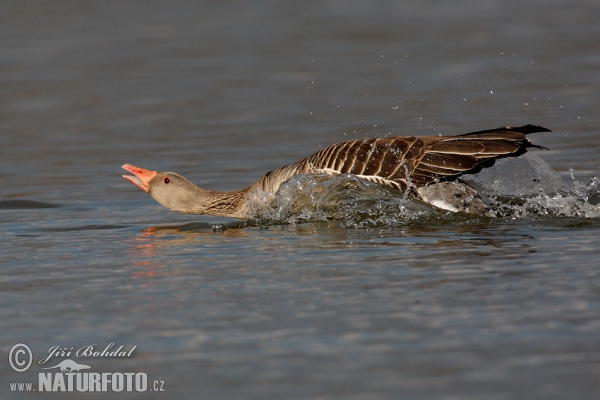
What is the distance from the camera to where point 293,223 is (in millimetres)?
9547

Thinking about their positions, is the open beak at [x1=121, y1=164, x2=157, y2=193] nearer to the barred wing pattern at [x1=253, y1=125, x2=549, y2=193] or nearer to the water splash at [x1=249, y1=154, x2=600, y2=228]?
the water splash at [x1=249, y1=154, x2=600, y2=228]

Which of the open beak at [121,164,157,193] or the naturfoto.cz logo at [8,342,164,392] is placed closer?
the naturfoto.cz logo at [8,342,164,392]

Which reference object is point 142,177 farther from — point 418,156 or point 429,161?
point 429,161

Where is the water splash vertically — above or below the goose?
below

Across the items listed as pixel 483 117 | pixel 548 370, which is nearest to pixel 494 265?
pixel 548 370

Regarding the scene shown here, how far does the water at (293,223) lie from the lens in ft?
17.4

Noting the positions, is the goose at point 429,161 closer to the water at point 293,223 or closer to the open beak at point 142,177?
the water at point 293,223

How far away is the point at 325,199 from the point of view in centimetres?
961

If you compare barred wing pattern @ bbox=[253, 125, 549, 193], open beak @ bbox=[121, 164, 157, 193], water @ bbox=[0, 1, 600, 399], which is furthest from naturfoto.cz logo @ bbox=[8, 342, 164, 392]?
open beak @ bbox=[121, 164, 157, 193]

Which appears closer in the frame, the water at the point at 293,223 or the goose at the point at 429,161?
the water at the point at 293,223

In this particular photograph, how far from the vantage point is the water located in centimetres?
529

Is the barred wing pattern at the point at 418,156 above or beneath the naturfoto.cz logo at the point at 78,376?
above

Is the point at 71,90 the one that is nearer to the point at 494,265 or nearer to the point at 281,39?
the point at 281,39

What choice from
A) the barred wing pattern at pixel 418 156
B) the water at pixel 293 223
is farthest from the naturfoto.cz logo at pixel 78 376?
the barred wing pattern at pixel 418 156
